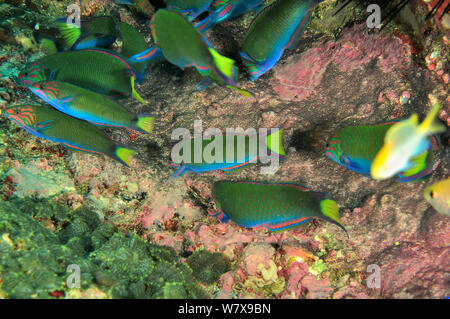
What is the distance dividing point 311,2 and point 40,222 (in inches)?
133

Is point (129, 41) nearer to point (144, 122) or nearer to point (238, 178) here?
point (144, 122)

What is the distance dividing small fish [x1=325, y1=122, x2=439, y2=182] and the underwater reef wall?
58cm

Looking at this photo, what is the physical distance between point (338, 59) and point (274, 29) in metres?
0.88

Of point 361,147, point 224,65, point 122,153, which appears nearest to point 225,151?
point 224,65

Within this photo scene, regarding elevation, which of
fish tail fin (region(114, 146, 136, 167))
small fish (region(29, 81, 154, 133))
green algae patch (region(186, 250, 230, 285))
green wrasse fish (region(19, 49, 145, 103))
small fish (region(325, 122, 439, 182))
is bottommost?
green algae patch (region(186, 250, 230, 285))

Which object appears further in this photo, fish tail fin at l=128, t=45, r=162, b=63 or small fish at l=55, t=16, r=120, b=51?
small fish at l=55, t=16, r=120, b=51

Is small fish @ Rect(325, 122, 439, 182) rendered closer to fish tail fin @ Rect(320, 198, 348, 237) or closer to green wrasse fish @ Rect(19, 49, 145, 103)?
fish tail fin @ Rect(320, 198, 348, 237)

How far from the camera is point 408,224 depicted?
289 cm

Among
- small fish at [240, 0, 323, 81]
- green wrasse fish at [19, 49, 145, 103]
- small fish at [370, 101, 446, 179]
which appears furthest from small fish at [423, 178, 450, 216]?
green wrasse fish at [19, 49, 145, 103]

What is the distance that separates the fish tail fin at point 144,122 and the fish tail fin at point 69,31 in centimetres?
137

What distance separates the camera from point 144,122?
2.30 m

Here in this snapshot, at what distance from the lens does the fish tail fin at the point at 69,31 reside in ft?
9.07

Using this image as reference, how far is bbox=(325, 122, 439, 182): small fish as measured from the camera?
202 centimetres
